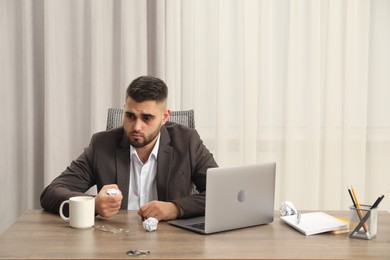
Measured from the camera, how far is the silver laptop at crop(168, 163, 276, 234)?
1.84 metres

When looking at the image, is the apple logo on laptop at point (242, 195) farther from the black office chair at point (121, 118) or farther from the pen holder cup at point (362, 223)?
the black office chair at point (121, 118)

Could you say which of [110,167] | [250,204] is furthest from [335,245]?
[110,167]

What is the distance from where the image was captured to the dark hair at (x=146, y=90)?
236cm

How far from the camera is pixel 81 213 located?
6.25 ft

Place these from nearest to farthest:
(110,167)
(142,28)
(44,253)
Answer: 1. (44,253)
2. (110,167)
3. (142,28)

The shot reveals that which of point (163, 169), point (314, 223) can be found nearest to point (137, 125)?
point (163, 169)

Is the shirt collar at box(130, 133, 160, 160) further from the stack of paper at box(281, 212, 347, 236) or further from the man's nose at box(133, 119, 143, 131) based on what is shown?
the stack of paper at box(281, 212, 347, 236)

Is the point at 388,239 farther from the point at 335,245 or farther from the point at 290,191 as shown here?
the point at 290,191

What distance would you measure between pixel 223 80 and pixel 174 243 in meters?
2.13

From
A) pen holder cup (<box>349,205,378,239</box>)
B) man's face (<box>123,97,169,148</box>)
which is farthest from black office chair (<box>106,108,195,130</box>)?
pen holder cup (<box>349,205,378,239</box>)

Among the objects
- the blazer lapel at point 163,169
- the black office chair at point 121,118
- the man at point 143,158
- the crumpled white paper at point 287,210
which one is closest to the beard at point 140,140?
the man at point 143,158

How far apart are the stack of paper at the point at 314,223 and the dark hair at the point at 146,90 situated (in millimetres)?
769

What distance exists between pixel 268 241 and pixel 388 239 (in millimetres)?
404

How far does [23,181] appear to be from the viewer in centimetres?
372
